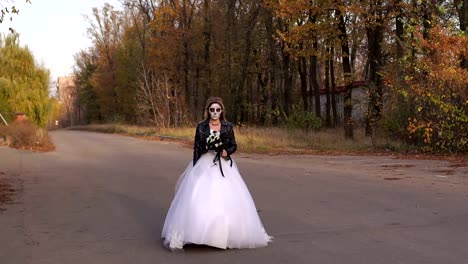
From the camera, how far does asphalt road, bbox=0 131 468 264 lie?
6141 mm

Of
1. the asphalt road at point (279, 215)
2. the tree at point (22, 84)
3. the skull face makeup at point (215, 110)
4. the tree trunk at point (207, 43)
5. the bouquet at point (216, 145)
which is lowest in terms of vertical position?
the asphalt road at point (279, 215)

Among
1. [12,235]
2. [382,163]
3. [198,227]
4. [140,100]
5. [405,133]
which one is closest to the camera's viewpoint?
[198,227]

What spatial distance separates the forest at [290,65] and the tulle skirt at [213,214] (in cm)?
1374

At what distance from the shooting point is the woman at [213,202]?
20.2ft

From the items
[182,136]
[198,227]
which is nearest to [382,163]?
[198,227]

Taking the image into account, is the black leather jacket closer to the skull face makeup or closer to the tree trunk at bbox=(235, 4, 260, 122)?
the skull face makeup

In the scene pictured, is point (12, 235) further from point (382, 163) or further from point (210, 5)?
point (210, 5)

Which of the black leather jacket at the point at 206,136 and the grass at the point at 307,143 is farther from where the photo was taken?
the grass at the point at 307,143

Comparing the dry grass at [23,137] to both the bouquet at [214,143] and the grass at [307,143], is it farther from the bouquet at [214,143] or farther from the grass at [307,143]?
the bouquet at [214,143]

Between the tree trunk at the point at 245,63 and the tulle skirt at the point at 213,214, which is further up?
the tree trunk at the point at 245,63

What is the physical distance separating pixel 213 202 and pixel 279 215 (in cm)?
250

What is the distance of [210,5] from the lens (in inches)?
1774

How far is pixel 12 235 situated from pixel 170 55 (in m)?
41.0

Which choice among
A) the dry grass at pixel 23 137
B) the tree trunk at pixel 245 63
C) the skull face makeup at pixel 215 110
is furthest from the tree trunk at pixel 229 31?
the skull face makeup at pixel 215 110
